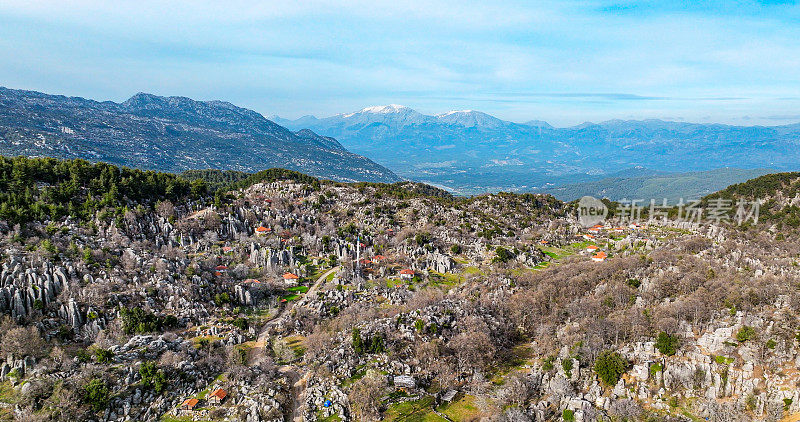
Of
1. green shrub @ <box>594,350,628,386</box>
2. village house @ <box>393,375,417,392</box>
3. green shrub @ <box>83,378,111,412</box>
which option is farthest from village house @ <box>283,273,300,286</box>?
green shrub @ <box>594,350,628,386</box>

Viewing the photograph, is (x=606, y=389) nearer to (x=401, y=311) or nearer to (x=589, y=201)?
(x=401, y=311)

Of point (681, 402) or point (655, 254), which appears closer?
point (681, 402)

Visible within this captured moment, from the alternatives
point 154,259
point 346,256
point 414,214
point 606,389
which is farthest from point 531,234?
point 154,259

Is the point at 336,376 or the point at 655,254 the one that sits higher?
the point at 655,254

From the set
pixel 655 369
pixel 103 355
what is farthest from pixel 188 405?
pixel 655 369

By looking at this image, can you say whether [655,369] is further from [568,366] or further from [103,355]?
[103,355]

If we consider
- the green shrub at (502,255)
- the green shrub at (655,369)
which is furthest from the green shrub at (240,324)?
the green shrub at (502,255)
